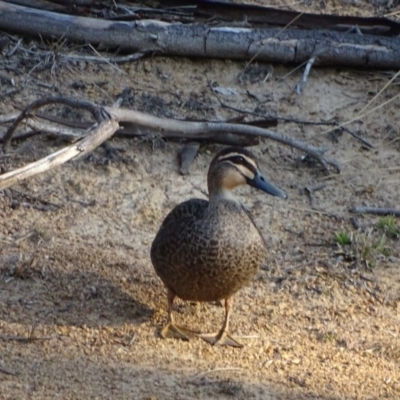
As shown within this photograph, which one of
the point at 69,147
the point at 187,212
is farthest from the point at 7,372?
the point at 187,212

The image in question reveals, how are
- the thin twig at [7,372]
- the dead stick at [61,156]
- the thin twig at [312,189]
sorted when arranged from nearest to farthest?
1. the dead stick at [61,156]
2. the thin twig at [7,372]
3. the thin twig at [312,189]

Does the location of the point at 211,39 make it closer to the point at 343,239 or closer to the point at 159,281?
the point at 343,239

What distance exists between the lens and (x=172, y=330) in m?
6.07

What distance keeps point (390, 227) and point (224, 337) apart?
6.07 feet

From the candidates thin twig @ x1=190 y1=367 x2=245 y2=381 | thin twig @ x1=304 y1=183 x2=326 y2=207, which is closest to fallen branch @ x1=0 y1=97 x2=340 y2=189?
thin twig @ x1=304 y1=183 x2=326 y2=207

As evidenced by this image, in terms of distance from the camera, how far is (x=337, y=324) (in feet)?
21.0

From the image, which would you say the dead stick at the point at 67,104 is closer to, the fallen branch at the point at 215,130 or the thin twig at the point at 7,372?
the fallen branch at the point at 215,130

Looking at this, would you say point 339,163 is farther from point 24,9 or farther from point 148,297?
point 24,9

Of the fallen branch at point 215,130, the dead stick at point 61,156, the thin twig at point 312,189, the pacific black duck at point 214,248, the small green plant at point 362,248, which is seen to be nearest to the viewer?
the dead stick at point 61,156

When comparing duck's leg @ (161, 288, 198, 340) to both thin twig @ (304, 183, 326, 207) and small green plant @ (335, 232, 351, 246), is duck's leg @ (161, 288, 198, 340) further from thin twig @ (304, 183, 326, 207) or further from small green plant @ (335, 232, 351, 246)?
thin twig @ (304, 183, 326, 207)

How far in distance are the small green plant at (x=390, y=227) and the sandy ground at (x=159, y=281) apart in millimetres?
59

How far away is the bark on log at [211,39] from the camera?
869 cm

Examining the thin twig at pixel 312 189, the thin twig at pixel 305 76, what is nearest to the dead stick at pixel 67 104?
the thin twig at pixel 312 189

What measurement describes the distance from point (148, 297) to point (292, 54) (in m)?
3.20
